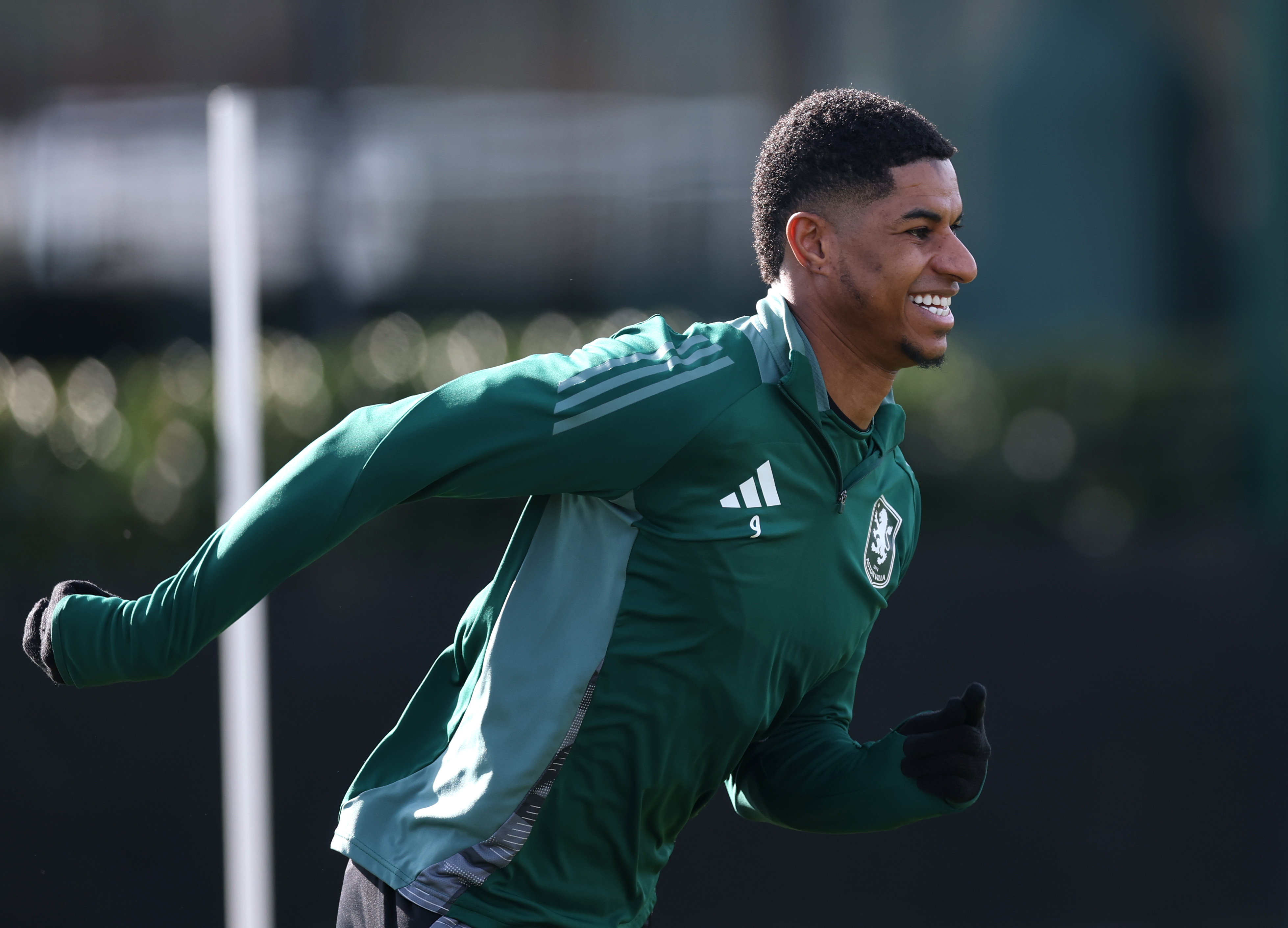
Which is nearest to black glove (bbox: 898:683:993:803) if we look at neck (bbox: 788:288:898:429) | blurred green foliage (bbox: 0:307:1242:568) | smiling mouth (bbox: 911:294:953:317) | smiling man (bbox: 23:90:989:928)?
smiling man (bbox: 23:90:989:928)

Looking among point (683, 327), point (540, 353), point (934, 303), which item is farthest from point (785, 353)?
point (683, 327)

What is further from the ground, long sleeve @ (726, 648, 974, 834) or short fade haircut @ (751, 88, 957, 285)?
short fade haircut @ (751, 88, 957, 285)

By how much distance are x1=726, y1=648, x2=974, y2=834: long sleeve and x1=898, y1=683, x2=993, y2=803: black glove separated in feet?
0.15

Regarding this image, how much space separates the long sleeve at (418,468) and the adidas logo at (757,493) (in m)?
0.14

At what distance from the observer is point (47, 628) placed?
2.27m

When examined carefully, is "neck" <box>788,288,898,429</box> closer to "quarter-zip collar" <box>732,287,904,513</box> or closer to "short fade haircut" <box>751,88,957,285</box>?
"quarter-zip collar" <box>732,287,904,513</box>

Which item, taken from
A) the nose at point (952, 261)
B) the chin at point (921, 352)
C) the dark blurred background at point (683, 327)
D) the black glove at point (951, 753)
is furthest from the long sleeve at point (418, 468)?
the dark blurred background at point (683, 327)

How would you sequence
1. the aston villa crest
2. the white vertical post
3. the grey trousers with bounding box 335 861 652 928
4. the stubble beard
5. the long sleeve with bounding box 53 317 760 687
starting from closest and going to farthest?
the long sleeve with bounding box 53 317 760 687, the grey trousers with bounding box 335 861 652 928, the stubble beard, the aston villa crest, the white vertical post

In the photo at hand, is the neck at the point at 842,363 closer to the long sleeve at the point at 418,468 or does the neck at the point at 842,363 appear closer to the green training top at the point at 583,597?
the green training top at the point at 583,597

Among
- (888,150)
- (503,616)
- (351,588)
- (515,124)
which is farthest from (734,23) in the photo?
(503,616)

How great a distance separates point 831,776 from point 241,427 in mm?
2129

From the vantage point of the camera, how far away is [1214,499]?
6.57 m

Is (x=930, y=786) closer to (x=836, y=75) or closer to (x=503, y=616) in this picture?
(x=503, y=616)

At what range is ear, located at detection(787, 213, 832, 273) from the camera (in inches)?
102
